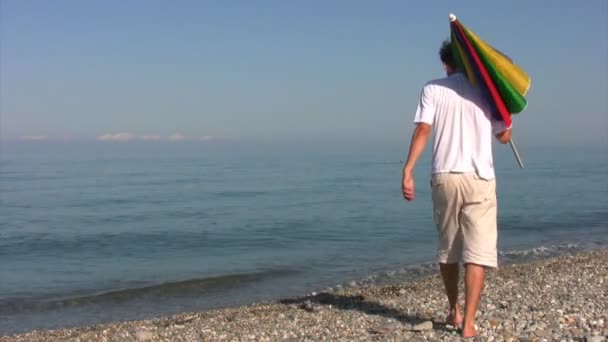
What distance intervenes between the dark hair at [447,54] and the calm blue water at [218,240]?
255 inches

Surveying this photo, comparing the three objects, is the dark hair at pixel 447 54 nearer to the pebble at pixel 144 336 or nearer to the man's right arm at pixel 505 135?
the man's right arm at pixel 505 135

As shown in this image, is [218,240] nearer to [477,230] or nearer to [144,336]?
[144,336]

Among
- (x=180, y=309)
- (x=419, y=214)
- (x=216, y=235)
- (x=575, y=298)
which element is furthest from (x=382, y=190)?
(x=575, y=298)

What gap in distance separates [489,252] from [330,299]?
157 inches

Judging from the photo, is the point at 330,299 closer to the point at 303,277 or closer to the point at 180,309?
the point at 180,309

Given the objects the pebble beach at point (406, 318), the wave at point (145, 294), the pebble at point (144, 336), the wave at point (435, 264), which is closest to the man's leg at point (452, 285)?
the pebble beach at point (406, 318)

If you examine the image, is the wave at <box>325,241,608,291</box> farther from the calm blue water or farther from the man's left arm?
the man's left arm

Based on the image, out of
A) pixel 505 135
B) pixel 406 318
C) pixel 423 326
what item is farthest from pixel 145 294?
pixel 505 135

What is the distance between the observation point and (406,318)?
617cm

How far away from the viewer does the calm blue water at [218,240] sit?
11031 millimetres

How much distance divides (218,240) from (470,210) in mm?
12686

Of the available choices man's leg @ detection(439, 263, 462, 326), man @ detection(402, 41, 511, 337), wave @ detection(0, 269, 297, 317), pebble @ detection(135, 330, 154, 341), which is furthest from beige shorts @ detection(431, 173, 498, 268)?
wave @ detection(0, 269, 297, 317)


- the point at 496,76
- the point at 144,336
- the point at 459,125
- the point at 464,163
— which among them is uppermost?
the point at 496,76

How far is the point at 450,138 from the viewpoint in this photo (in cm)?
461
